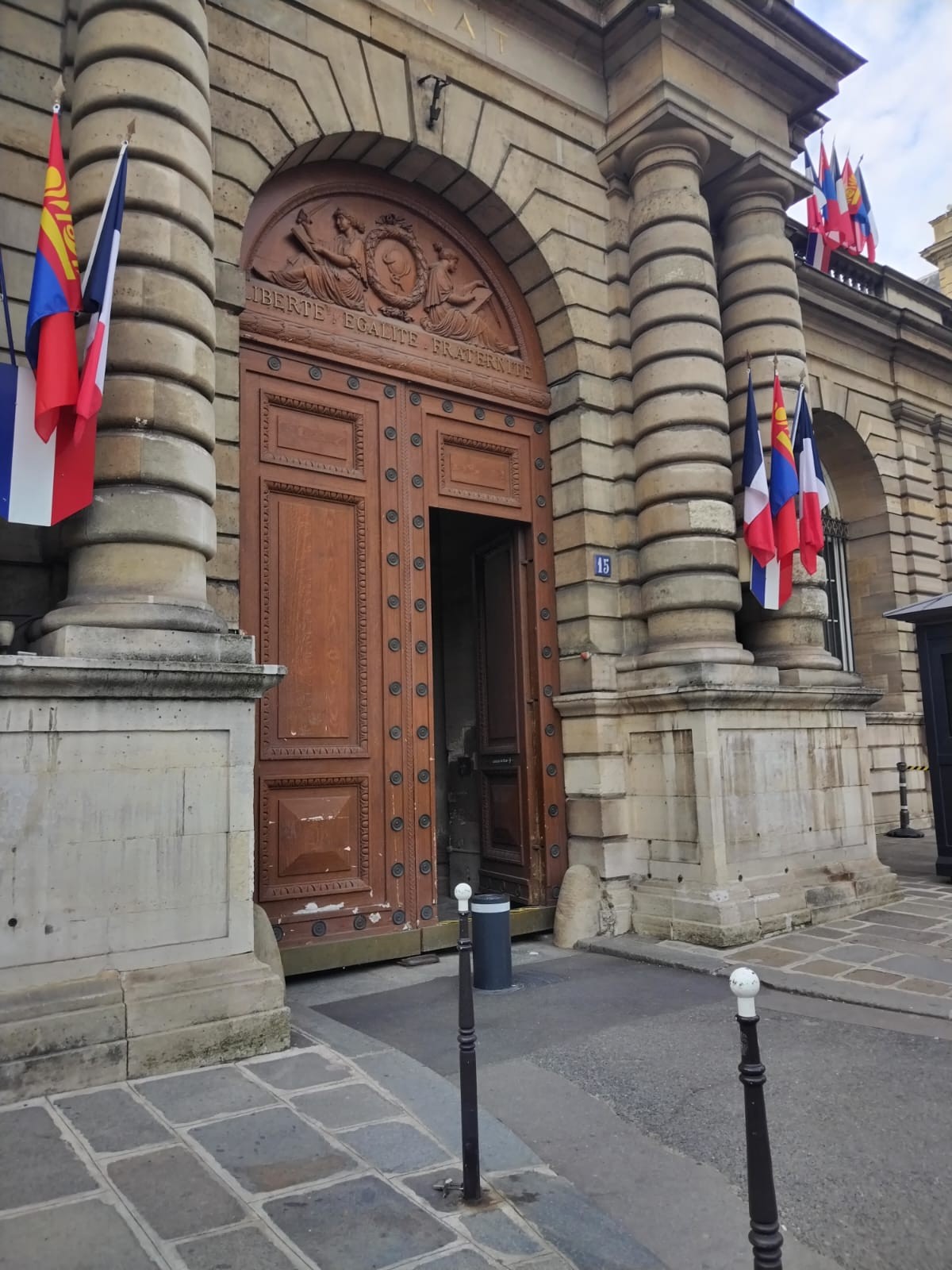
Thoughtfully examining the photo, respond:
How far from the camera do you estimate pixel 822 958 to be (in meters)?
6.99

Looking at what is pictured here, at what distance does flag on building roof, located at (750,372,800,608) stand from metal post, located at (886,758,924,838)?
6545 mm

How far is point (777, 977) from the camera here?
6422mm

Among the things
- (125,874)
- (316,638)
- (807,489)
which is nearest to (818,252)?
(807,489)

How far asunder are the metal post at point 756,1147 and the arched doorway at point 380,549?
472 cm

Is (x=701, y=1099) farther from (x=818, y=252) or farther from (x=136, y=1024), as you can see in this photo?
(x=818, y=252)

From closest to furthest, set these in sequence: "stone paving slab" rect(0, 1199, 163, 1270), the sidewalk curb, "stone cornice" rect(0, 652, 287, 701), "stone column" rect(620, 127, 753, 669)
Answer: "stone paving slab" rect(0, 1199, 163, 1270), "stone cornice" rect(0, 652, 287, 701), the sidewalk curb, "stone column" rect(620, 127, 753, 669)

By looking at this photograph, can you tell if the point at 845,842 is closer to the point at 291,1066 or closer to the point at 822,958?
the point at 822,958

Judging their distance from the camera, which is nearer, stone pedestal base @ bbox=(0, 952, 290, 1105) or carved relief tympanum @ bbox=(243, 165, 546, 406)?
stone pedestal base @ bbox=(0, 952, 290, 1105)

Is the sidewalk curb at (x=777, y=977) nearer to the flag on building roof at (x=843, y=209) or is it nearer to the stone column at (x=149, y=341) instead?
the stone column at (x=149, y=341)

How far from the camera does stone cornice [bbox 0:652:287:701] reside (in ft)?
14.9

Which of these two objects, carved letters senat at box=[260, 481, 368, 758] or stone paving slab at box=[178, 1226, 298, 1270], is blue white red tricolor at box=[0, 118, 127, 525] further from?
stone paving slab at box=[178, 1226, 298, 1270]

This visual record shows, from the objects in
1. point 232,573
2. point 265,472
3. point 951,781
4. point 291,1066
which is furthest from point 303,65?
point 951,781

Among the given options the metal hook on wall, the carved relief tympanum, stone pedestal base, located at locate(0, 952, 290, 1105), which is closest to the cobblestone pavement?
stone pedestal base, located at locate(0, 952, 290, 1105)

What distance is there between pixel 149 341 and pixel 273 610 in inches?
87.6
